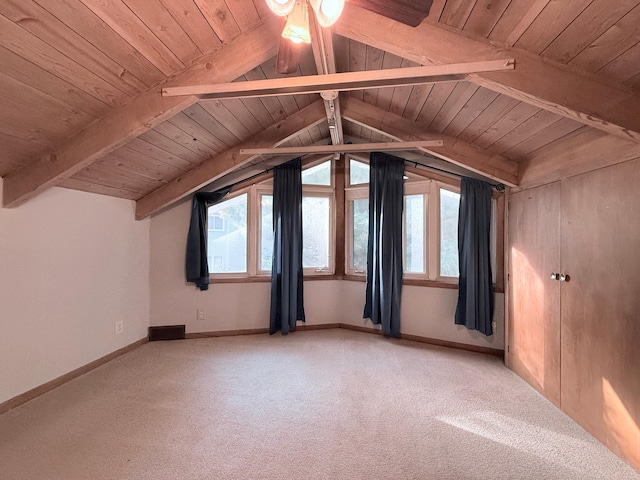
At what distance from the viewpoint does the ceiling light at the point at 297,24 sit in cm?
115

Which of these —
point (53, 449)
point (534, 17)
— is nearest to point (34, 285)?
point (53, 449)

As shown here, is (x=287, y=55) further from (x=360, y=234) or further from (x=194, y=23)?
(x=360, y=234)

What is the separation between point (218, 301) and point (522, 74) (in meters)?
3.62

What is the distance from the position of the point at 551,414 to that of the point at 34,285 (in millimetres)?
3911

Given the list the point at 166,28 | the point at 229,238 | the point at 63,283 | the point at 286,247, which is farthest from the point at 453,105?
the point at 63,283

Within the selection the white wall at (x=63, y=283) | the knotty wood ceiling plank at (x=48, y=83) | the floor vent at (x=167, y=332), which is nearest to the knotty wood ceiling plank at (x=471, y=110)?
the knotty wood ceiling plank at (x=48, y=83)

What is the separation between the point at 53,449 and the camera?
6.01 ft

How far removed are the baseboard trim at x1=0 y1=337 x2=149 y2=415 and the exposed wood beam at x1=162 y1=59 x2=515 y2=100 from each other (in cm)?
238

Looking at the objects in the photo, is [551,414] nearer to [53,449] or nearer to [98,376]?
[53,449]

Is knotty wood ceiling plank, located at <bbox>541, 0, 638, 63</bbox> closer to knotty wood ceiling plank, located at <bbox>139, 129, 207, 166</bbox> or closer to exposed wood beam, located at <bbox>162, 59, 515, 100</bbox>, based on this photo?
exposed wood beam, located at <bbox>162, 59, 515, 100</bbox>

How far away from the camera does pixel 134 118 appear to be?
201 cm

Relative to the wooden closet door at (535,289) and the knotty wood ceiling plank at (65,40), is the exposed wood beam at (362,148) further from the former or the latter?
the knotty wood ceiling plank at (65,40)

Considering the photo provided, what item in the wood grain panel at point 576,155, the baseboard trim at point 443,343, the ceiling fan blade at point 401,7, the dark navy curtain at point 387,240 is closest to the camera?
the ceiling fan blade at point 401,7

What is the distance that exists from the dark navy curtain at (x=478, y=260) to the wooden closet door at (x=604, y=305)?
0.96 meters
